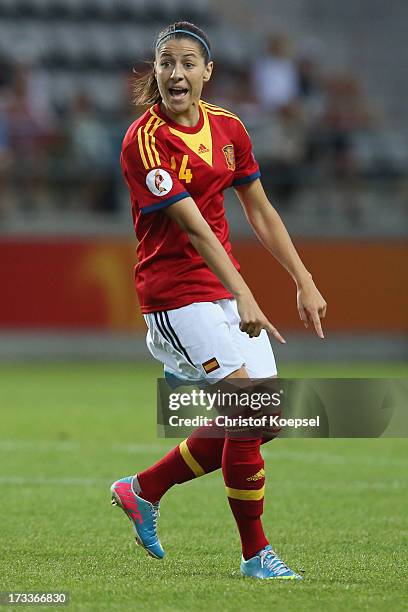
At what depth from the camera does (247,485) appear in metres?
4.94

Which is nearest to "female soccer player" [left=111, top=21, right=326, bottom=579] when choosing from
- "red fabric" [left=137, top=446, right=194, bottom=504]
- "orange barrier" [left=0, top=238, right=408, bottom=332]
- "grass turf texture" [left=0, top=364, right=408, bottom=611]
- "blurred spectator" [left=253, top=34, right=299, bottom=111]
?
"red fabric" [left=137, top=446, right=194, bottom=504]

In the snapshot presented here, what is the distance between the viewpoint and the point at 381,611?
420cm

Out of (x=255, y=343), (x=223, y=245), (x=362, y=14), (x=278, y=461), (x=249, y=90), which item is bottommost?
(x=278, y=461)

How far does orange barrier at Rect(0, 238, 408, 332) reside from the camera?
16.1 metres

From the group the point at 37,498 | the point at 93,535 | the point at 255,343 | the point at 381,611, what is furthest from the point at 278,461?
the point at 381,611

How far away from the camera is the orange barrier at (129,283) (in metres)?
16.1

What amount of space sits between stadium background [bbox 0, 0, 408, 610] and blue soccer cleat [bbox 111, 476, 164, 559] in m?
3.15

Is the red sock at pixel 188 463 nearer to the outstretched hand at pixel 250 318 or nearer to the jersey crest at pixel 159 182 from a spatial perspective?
the outstretched hand at pixel 250 318

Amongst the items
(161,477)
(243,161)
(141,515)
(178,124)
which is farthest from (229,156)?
(141,515)

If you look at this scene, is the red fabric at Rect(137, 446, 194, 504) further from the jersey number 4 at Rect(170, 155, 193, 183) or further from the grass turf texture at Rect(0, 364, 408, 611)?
the jersey number 4 at Rect(170, 155, 193, 183)

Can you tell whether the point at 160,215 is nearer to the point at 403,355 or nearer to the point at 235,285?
the point at 235,285

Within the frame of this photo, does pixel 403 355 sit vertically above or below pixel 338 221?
below

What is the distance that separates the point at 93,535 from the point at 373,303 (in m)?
11.4

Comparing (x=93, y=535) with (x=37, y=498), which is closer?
(x=93, y=535)
